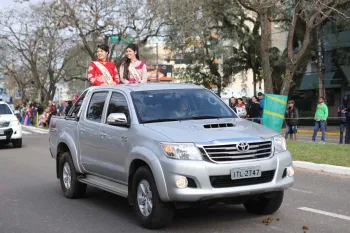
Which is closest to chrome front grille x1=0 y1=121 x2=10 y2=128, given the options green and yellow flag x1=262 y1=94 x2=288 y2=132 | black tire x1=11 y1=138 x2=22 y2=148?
black tire x1=11 y1=138 x2=22 y2=148

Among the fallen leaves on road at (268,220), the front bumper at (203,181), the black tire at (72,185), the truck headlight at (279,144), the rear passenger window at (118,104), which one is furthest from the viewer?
the black tire at (72,185)

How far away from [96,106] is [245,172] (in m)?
3.01

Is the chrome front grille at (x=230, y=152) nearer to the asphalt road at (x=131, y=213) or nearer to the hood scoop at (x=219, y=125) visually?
the hood scoop at (x=219, y=125)

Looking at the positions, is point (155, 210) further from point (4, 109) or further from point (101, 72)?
point (4, 109)

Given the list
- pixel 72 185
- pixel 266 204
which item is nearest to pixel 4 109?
pixel 72 185

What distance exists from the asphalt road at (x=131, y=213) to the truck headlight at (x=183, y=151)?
995 millimetres

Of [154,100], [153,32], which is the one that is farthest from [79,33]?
[154,100]

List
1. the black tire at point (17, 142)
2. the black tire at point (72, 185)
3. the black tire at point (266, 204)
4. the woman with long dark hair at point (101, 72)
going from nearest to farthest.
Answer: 1. the black tire at point (266, 204)
2. the black tire at point (72, 185)
3. the woman with long dark hair at point (101, 72)
4. the black tire at point (17, 142)

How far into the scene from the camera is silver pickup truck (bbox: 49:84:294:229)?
577 cm

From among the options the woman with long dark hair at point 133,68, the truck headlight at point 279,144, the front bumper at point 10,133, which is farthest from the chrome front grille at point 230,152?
the front bumper at point 10,133

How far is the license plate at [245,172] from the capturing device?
5809 mm

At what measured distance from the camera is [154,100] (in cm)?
708

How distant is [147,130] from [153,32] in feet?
101

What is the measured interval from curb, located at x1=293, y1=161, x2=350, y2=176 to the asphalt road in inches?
13.5
